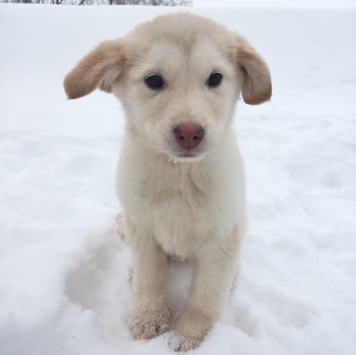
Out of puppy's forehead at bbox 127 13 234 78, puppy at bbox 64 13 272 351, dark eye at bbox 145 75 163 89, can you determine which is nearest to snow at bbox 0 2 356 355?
puppy at bbox 64 13 272 351

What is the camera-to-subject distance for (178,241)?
2.14m

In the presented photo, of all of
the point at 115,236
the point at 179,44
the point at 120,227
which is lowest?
the point at 115,236

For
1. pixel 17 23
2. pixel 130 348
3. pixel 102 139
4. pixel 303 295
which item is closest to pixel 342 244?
pixel 303 295

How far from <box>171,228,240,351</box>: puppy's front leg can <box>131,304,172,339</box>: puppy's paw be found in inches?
4.5

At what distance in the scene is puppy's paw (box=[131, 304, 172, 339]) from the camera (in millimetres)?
2271

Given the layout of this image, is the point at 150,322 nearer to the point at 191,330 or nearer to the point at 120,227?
the point at 191,330

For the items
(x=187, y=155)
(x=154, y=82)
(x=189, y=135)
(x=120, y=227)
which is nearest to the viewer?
(x=189, y=135)

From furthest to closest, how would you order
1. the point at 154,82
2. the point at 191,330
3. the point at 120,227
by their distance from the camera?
the point at 120,227 < the point at 191,330 < the point at 154,82

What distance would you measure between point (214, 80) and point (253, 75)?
0.97 feet

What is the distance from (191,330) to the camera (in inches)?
87.0

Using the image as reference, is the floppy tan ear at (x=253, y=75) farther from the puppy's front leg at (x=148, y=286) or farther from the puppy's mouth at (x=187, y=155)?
the puppy's front leg at (x=148, y=286)

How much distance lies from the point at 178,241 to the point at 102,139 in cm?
294

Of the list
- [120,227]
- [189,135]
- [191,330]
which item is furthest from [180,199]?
[120,227]

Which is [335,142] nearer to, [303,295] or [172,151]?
[303,295]
